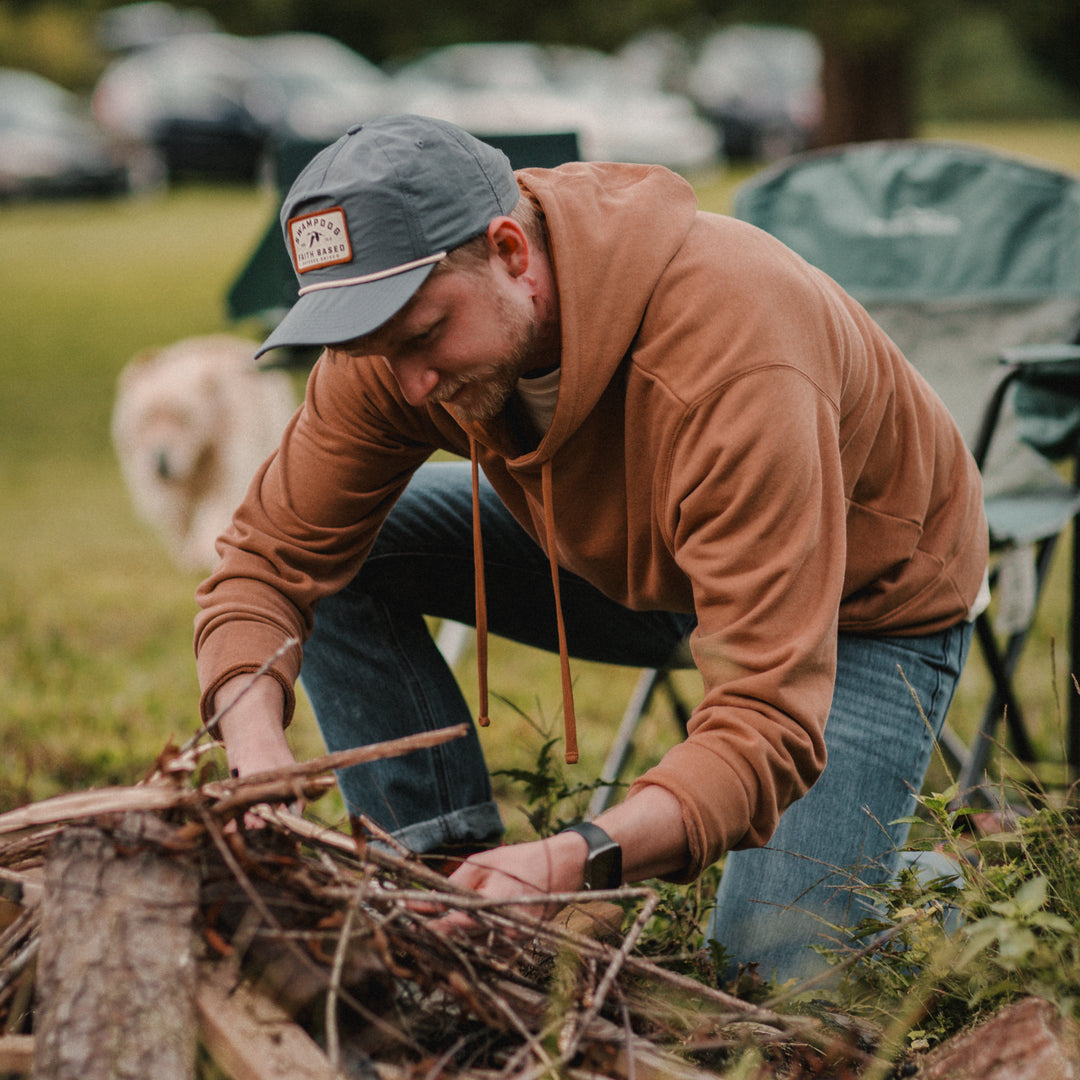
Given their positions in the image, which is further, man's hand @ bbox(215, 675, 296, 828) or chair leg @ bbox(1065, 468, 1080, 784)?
chair leg @ bbox(1065, 468, 1080, 784)

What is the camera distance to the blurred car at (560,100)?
54.3 ft

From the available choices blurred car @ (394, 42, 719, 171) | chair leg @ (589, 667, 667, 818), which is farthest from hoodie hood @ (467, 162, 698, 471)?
blurred car @ (394, 42, 719, 171)

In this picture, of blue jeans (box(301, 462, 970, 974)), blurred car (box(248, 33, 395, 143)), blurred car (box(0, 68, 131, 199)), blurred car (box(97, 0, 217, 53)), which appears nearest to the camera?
blue jeans (box(301, 462, 970, 974))

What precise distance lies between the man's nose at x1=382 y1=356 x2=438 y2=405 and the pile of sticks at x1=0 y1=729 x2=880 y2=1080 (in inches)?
22.6

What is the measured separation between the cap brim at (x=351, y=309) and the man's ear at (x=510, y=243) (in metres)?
0.11

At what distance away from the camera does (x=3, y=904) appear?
1.68 meters

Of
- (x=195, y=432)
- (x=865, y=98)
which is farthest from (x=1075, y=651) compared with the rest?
(x=865, y=98)

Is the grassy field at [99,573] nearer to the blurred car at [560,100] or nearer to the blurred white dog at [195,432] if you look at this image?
the blurred white dog at [195,432]

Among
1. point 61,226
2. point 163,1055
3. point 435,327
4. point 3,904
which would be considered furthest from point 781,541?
point 61,226

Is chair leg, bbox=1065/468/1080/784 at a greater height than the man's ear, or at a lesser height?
lesser

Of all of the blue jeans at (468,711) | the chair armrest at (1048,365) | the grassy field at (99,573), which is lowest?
the grassy field at (99,573)

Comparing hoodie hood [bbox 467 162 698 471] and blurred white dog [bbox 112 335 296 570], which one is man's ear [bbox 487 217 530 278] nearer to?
hoodie hood [bbox 467 162 698 471]

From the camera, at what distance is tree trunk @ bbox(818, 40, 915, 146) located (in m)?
9.33

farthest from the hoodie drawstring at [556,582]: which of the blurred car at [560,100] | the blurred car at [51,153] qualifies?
the blurred car at [51,153]
